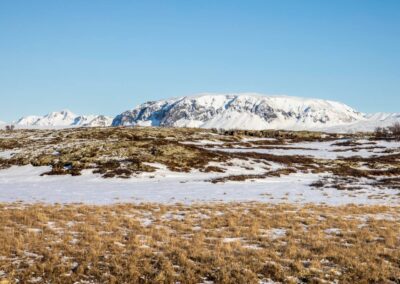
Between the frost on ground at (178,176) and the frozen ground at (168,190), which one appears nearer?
the frozen ground at (168,190)

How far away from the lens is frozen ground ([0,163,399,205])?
28.7m

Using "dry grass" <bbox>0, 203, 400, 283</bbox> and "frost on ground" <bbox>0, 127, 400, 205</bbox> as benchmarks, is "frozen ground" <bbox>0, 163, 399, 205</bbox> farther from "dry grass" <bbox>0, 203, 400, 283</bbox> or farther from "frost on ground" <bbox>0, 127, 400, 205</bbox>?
"dry grass" <bbox>0, 203, 400, 283</bbox>

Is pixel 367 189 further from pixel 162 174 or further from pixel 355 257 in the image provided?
pixel 355 257

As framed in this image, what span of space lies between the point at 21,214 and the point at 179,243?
9.93 metres

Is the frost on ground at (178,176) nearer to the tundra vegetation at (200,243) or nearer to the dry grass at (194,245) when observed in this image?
the tundra vegetation at (200,243)

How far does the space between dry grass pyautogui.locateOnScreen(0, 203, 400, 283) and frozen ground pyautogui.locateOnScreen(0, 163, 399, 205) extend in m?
5.75

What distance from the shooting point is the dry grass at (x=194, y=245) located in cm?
1153

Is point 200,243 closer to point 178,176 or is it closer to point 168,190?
point 168,190

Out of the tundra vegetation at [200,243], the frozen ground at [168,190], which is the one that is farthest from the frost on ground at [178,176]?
the tundra vegetation at [200,243]

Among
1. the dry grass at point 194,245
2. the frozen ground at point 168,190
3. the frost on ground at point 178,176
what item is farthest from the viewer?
the frost on ground at point 178,176

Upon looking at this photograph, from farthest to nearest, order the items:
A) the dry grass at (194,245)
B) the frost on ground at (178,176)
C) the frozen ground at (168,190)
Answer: the frost on ground at (178,176) < the frozen ground at (168,190) < the dry grass at (194,245)

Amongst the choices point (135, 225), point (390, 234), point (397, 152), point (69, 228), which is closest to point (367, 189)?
point (390, 234)

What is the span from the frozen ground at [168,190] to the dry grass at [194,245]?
5747mm

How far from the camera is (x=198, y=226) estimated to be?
61.5 ft
